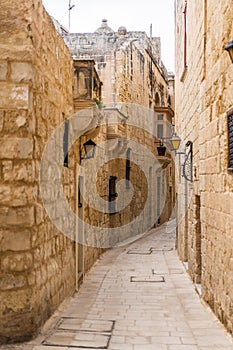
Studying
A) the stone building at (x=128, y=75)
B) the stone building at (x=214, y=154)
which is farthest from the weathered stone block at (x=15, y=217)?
the stone building at (x=128, y=75)

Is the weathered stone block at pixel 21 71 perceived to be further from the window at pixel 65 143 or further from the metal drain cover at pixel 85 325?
the metal drain cover at pixel 85 325

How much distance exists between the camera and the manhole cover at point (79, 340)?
430cm

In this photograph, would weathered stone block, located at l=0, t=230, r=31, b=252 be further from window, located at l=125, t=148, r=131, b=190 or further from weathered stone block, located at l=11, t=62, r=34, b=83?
window, located at l=125, t=148, r=131, b=190

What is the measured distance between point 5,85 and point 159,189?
627 inches

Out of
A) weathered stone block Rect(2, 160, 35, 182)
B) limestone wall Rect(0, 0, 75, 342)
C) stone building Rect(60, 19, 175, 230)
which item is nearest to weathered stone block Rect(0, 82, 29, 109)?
limestone wall Rect(0, 0, 75, 342)

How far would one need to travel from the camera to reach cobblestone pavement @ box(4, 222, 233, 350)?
14.5 feet

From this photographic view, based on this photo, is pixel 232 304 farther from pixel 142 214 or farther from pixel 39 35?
pixel 142 214

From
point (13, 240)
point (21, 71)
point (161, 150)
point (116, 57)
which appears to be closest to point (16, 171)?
Result: point (13, 240)

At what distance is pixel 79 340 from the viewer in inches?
176

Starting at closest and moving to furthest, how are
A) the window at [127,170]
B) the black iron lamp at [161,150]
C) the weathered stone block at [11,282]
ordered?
1. the weathered stone block at [11,282]
2. the window at [127,170]
3. the black iron lamp at [161,150]

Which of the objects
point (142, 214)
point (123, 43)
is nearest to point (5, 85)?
point (123, 43)

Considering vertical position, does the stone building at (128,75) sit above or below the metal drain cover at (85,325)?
above

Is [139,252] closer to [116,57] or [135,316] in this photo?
[116,57]

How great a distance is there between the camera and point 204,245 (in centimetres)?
626
